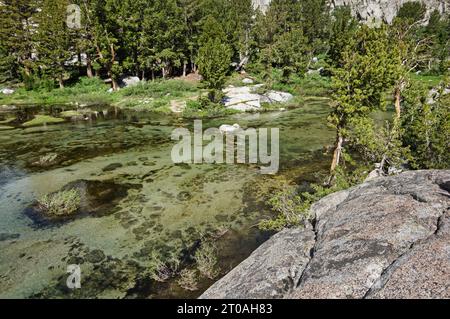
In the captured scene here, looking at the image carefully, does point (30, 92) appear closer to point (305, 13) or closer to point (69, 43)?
point (69, 43)

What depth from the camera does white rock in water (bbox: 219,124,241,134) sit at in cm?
4020

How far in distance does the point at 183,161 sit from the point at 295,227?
17.4m

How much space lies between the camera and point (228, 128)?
4059cm

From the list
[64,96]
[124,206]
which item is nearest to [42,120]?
[64,96]

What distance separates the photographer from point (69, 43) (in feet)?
211

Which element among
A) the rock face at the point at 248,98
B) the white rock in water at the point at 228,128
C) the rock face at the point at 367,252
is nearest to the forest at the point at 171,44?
the rock face at the point at 248,98

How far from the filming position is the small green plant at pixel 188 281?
14.2 m

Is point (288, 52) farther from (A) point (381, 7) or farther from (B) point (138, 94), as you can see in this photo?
(A) point (381, 7)

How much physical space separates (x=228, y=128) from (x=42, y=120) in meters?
27.2

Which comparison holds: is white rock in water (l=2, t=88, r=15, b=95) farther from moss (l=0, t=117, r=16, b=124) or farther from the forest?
moss (l=0, t=117, r=16, b=124)

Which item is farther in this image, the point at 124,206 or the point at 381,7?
the point at 381,7

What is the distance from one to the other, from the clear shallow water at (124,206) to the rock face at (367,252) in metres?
4.57

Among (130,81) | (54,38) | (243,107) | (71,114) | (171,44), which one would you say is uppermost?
(54,38)

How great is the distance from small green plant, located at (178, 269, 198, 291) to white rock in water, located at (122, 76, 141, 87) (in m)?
57.9
